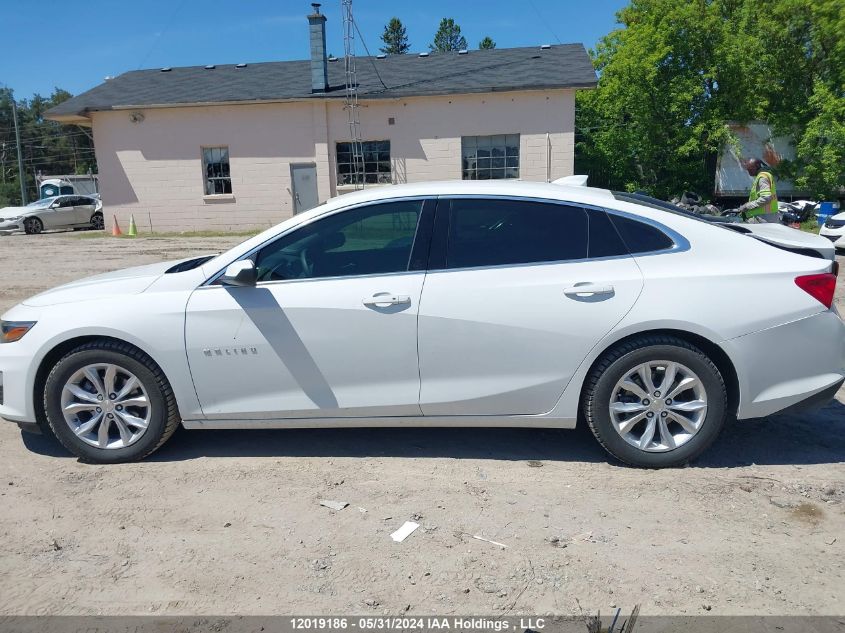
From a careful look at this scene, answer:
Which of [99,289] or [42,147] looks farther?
[42,147]

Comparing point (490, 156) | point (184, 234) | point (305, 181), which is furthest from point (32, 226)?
point (490, 156)

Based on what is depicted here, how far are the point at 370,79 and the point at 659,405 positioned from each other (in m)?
21.7

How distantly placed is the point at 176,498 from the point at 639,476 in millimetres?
2586

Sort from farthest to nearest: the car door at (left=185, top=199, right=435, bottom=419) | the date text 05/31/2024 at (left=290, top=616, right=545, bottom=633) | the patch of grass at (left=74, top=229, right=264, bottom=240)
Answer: the patch of grass at (left=74, top=229, right=264, bottom=240) → the car door at (left=185, top=199, right=435, bottom=419) → the date text 05/31/2024 at (left=290, top=616, right=545, bottom=633)

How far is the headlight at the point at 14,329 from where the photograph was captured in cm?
423

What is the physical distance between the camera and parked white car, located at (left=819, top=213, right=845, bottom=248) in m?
12.6

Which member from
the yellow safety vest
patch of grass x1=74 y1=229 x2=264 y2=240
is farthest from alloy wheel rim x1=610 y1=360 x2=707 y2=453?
patch of grass x1=74 y1=229 x2=264 y2=240

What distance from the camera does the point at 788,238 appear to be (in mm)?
4359

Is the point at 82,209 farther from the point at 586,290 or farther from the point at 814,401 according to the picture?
the point at 814,401

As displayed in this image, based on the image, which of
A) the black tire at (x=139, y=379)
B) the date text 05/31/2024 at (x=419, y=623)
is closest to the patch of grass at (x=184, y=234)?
the black tire at (x=139, y=379)

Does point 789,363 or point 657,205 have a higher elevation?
point 657,205

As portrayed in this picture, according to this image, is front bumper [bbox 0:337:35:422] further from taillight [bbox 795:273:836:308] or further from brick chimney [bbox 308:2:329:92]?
brick chimney [bbox 308:2:329:92]

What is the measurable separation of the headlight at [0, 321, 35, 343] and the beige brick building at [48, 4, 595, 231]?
18.8 m

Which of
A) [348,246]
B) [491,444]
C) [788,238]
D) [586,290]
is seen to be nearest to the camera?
[586,290]
